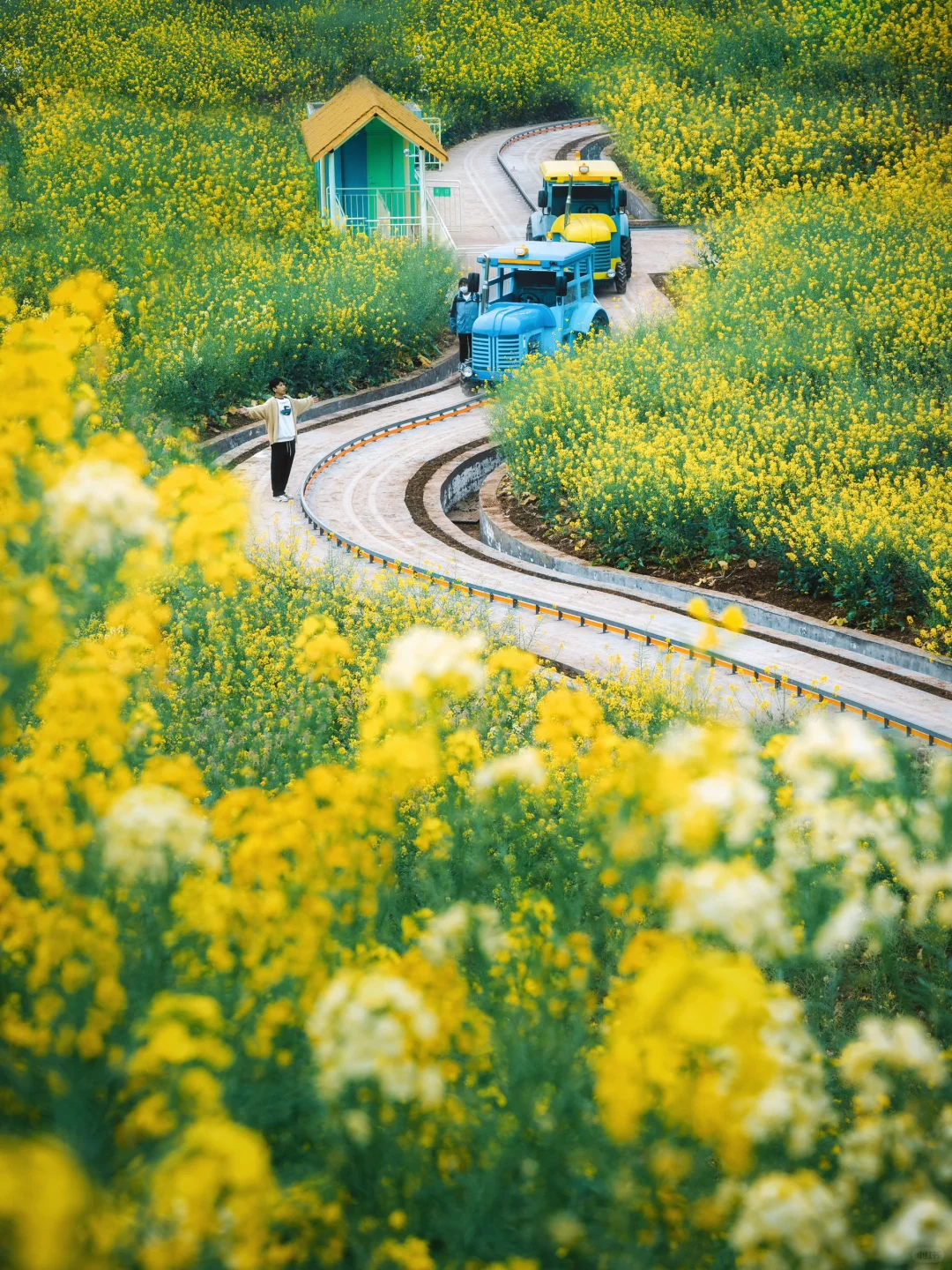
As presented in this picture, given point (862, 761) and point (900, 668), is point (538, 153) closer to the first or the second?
point (900, 668)

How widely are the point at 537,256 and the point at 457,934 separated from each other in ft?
57.3

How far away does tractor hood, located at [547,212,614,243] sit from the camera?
2516cm

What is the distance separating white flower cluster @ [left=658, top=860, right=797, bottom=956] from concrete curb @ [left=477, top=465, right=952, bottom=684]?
27.1 feet

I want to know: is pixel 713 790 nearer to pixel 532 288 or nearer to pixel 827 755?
pixel 827 755

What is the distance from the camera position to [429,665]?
521 centimetres

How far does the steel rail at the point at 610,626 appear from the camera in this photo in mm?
10405

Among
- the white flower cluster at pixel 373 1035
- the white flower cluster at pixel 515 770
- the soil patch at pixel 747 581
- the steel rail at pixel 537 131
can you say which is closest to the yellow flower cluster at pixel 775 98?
the steel rail at pixel 537 131

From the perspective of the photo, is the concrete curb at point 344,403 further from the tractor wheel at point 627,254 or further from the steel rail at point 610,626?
the tractor wheel at point 627,254

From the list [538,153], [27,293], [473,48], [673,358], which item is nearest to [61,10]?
[473,48]

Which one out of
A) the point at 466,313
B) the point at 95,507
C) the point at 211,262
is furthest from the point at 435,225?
the point at 95,507

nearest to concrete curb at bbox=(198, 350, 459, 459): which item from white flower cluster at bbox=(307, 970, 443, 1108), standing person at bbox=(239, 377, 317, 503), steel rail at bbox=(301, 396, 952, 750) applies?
steel rail at bbox=(301, 396, 952, 750)

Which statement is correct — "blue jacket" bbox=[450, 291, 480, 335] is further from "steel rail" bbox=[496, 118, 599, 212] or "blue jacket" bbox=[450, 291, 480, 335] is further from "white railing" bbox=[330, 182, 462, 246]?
"steel rail" bbox=[496, 118, 599, 212]

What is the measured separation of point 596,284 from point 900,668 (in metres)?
16.3

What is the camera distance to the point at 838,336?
19.0 metres
